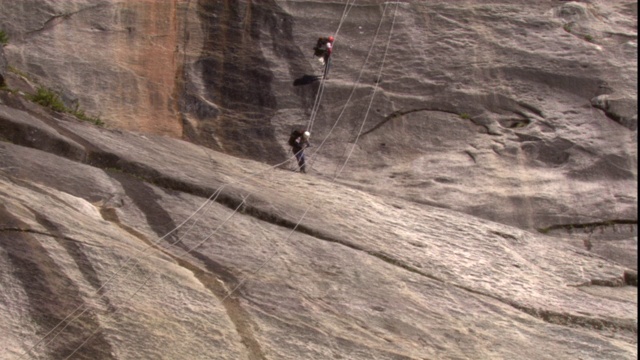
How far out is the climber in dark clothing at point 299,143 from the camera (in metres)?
15.0

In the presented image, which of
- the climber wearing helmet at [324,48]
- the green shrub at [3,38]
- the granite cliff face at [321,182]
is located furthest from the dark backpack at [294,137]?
the green shrub at [3,38]

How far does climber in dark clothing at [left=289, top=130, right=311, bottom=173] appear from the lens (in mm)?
14961

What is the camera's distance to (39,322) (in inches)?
315

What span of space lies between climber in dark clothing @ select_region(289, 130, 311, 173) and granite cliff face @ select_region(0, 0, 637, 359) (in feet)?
0.89

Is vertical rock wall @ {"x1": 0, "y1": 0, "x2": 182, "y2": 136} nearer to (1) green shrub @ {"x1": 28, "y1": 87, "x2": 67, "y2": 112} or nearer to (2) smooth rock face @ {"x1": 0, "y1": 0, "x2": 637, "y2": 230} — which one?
(2) smooth rock face @ {"x1": 0, "y1": 0, "x2": 637, "y2": 230}

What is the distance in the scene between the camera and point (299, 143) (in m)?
15.0

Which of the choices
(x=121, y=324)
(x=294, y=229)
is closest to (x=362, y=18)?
(x=294, y=229)

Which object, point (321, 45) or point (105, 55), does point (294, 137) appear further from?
point (105, 55)

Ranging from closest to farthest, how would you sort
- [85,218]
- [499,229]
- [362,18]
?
[85,218] → [499,229] → [362,18]

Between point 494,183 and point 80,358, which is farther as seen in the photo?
point 494,183

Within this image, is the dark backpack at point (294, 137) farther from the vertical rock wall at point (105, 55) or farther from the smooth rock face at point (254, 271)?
the vertical rock wall at point (105, 55)

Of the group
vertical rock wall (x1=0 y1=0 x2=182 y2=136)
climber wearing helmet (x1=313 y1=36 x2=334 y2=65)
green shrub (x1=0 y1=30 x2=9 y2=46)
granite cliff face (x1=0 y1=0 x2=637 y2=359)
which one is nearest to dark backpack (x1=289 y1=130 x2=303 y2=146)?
granite cliff face (x1=0 y1=0 x2=637 y2=359)

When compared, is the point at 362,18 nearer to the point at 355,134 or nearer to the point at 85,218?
the point at 355,134

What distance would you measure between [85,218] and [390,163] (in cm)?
648
